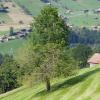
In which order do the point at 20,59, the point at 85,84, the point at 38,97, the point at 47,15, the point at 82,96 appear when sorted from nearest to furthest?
1. the point at 82,96
2. the point at 85,84
3. the point at 38,97
4. the point at 20,59
5. the point at 47,15

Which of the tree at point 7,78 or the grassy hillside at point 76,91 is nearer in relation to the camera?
the grassy hillside at point 76,91

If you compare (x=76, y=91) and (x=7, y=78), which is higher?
(x=76, y=91)

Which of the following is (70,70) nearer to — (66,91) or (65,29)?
(66,91)

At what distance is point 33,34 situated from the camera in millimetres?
83125

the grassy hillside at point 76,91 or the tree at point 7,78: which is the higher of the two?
the grassy hillside at point 76,91

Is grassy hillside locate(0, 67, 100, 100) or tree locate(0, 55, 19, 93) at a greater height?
grassy hillside locate(0, 67, 100, 100)

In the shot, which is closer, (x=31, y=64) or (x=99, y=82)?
(x=99, y=82)

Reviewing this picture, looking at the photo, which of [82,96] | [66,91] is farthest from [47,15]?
[82,96]

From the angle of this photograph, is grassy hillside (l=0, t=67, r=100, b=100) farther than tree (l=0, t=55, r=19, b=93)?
No

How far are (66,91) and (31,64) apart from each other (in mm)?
9707

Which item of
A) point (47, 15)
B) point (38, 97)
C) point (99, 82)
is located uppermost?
point (47, 15)

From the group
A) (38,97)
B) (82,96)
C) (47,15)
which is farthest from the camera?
(47,15)

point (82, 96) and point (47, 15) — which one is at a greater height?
point (47, 15)

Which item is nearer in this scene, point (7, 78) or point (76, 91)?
point (76, 91)
